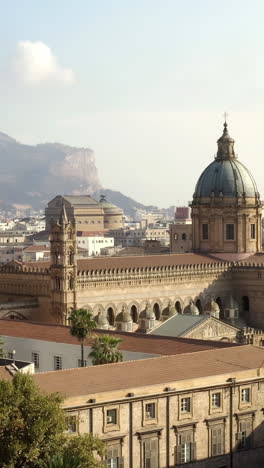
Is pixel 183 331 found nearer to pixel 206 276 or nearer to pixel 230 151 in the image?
pixel 206 276

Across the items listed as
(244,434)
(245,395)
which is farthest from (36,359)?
(244,434)

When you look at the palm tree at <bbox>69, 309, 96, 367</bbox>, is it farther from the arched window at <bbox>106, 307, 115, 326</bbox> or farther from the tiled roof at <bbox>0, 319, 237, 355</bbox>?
the arched window at <bbox>106, 307, 115, 326</bbox>

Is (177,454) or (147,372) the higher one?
(147,372)

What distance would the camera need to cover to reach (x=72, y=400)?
187 ft

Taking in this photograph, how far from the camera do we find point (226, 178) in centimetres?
12012

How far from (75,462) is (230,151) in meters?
78.0

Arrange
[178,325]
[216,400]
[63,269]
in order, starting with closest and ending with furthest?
[216,400]
[178,325]
[63,269]

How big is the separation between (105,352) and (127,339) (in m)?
8.96

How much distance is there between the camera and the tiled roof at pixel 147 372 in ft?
193

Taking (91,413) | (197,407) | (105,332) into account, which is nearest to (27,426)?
(91,413)

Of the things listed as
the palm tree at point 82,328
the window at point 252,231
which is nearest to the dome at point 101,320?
the palm tree at point 82,328

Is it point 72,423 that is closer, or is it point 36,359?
point 72,423

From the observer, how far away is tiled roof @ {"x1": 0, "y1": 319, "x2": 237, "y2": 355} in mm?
74500

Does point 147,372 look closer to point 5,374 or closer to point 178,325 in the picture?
point 5,374
